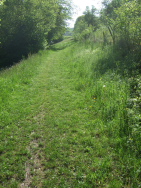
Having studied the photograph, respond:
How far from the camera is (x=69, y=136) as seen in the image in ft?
A: 15.1

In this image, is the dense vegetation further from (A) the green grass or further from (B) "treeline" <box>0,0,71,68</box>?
(B) "treeline" <box>0,0,71,68</box>

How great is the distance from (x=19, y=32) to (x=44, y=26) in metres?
3.55

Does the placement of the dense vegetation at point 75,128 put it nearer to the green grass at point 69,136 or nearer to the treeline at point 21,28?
Answer: the green grass at point 69,136

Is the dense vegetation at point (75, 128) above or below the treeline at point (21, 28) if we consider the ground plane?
below

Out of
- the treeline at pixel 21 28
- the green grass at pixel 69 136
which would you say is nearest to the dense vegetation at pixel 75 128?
the green grass at pixel 69 136

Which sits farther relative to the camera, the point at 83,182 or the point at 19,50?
the point at 19,50

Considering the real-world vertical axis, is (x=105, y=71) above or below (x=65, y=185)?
above

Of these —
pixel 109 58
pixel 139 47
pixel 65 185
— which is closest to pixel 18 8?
pixel 109 58

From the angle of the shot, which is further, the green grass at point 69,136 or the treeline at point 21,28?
the treeline at point 21,28

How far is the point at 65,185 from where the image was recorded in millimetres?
3182

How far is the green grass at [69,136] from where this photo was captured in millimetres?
3338

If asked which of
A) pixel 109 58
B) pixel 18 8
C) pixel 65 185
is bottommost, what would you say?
pixel 65 185

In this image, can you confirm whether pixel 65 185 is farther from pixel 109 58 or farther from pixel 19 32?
pixel 19 32

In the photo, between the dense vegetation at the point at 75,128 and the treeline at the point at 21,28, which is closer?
the dense vegetation at the point at 75,128
